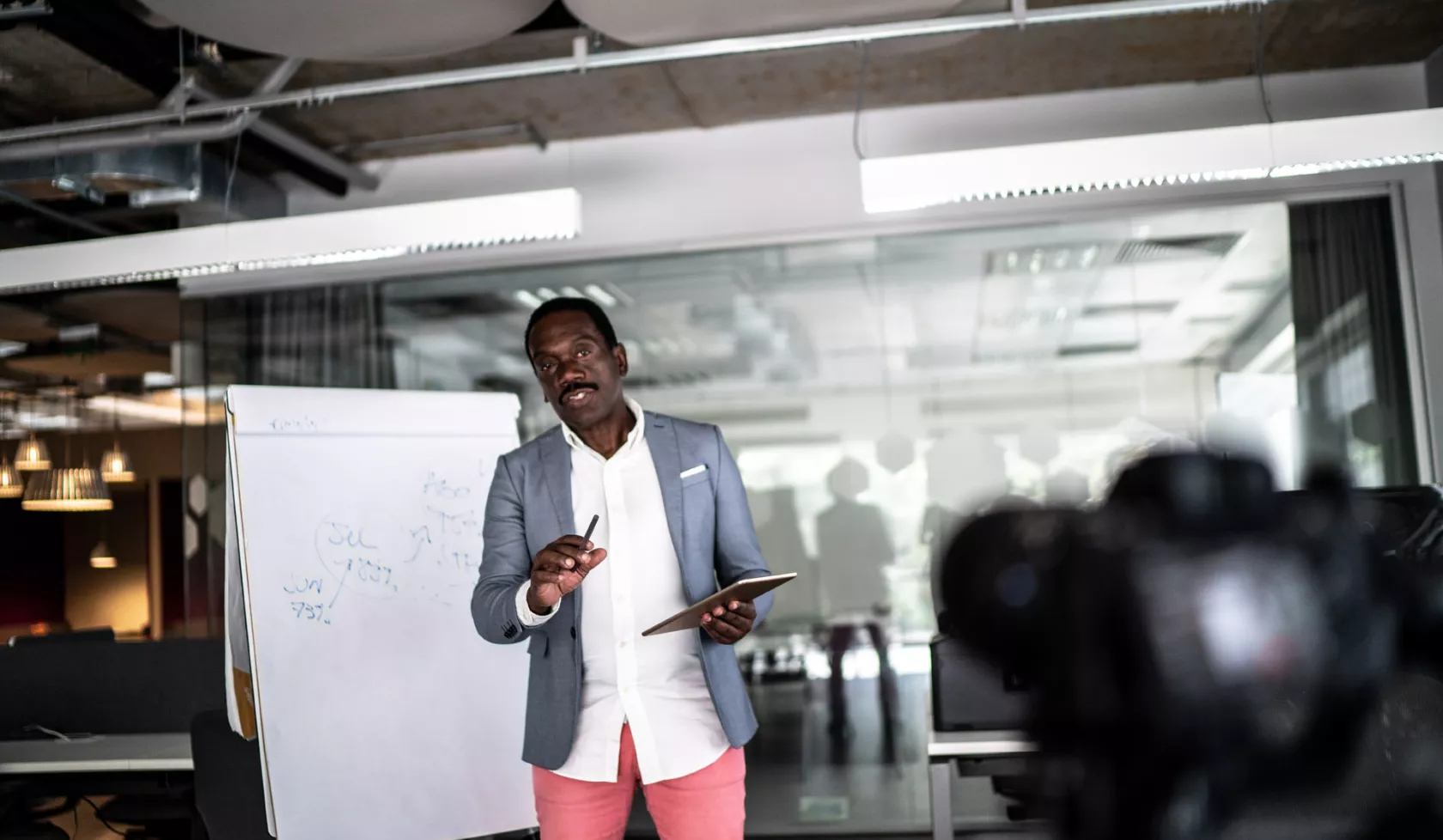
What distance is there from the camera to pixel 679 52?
3.96 m

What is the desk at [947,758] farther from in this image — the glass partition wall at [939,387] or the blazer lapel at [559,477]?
the glass partition wall at [939,387]

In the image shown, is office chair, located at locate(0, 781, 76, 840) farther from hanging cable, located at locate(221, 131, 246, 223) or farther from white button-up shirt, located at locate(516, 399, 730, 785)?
white button-up shirt, located at locate(516, 399, 730, 785)

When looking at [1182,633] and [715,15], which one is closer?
[1182,633]

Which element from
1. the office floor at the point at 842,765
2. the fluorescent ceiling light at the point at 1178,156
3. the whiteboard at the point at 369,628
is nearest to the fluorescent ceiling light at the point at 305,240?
the whiteboard at the point at 369,628

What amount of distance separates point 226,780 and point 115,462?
7.06 metres

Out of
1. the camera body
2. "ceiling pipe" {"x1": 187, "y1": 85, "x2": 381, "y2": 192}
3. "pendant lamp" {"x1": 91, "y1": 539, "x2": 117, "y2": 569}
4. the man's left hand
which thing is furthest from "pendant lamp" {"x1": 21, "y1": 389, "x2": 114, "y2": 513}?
the camera body

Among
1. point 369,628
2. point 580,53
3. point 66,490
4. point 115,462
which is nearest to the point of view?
point 369,628

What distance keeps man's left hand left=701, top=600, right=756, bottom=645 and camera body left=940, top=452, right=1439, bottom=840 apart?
1518 millimetres

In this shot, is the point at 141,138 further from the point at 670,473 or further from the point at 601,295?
the point at 670,473

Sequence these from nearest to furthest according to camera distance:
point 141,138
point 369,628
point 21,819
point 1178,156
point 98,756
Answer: point 369,628, point 1178,156, point 98,756, point 21,819, point 141,138

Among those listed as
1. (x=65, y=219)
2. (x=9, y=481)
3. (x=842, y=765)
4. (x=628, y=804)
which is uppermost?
(x=65, y=219)

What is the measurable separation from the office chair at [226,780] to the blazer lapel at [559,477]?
1.41m

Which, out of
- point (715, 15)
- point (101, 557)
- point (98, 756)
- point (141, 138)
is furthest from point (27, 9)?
point (101, 557)

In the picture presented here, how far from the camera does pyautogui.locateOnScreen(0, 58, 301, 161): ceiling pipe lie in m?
4.52
